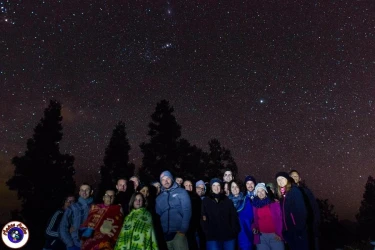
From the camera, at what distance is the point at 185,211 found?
6262 mm

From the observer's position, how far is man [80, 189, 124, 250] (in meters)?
6.02

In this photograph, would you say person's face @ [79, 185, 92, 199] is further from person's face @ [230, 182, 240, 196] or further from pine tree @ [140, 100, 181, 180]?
pine tree @ [140, 100, 181, 180]

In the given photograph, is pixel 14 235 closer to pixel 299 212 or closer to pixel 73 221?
pixel 73 221

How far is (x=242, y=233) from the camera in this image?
7.23 meters

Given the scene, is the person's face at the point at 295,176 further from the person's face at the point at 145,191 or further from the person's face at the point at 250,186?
the person's face at the point at 145,191

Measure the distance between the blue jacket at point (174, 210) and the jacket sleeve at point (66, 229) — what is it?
200 centimetres

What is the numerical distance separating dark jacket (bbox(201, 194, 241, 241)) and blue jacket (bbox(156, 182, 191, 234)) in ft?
2.97

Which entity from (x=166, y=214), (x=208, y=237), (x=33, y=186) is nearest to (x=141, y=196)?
(x=166, y=214)

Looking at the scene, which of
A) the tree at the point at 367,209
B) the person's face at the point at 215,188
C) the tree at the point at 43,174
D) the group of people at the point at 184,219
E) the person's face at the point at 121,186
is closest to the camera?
the group of people at the point at 184,219

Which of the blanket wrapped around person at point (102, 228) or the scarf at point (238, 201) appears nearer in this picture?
the blanket wrapped around person at point (102, 228)

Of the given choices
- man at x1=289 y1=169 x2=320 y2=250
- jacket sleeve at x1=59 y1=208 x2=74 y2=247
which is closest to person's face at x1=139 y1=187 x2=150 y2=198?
jacket sleeve at x1=59 y1=208 x2=74 y2=247

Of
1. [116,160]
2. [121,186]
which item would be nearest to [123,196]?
[121,186]

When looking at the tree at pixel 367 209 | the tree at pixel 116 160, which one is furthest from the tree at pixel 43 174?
the tree at pixel 367 209

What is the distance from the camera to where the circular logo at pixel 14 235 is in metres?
8.55
